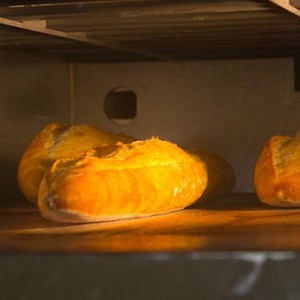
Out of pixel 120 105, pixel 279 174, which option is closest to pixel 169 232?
pixel 279 174

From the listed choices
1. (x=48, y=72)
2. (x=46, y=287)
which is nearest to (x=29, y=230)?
(x=46, y=287)

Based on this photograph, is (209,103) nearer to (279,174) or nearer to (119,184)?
(279,174)

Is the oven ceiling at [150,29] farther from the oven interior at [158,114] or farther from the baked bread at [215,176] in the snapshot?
the baked bread at [215,176]

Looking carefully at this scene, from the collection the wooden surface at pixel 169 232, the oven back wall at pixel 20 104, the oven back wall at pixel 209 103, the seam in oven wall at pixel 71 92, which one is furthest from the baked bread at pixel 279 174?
the seam in oven wall at pixel 71 92

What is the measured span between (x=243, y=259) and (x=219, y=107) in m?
0.84

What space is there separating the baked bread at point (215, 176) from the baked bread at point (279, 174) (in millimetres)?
100

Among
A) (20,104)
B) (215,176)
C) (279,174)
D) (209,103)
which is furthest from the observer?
(209,103)

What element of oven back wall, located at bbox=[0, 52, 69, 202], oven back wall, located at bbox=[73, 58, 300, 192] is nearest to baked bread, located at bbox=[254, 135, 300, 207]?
oven back wall, located at bbox=[73, 58, 300, 192]

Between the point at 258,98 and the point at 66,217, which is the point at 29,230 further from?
the point at 258,98

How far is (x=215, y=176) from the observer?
124 cm

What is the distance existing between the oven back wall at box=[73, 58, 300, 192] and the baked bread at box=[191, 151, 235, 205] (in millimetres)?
149

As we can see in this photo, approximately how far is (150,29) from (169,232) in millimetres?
360

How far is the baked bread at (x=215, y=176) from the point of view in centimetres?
121

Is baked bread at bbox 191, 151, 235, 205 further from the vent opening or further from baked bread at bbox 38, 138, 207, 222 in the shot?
→ the vent opening
